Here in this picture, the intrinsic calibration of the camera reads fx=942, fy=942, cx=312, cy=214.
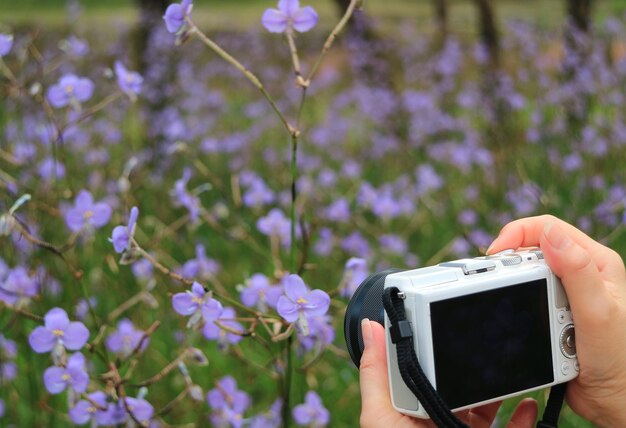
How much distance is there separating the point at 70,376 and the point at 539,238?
0.69 metres

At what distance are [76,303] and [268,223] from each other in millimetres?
630

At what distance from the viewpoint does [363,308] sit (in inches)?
46.8

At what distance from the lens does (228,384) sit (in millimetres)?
1649

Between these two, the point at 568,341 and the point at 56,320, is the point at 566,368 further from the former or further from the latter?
the point at 56,320

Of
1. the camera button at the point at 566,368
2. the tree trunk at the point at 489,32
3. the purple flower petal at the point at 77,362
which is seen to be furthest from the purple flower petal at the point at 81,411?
the tree trunk at the point at 489,32

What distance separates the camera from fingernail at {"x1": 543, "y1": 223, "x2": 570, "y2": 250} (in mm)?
1114

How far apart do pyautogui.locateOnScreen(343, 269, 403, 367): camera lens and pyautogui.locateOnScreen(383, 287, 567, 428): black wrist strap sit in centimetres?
10

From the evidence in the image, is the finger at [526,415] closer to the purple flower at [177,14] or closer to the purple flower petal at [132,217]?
the purple flower petal at [132,217]

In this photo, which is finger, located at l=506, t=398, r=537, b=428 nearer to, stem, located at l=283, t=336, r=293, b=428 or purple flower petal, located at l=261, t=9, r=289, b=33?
stem, located at l=283, t=336, r=293, b=428

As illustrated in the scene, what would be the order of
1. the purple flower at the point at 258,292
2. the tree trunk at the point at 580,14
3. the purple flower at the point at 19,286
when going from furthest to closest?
1. the tree trunk at the point at 580,14
2. the purple flower at the point at 19,286
3. the purple flower at the point at 258,292

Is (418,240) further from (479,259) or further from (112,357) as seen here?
(479,259)

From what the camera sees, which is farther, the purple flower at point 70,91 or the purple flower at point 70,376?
the purple flower at point 70,91

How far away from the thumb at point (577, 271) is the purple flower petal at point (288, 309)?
0.32 metres

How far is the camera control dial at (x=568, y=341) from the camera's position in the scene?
45.9 inches
